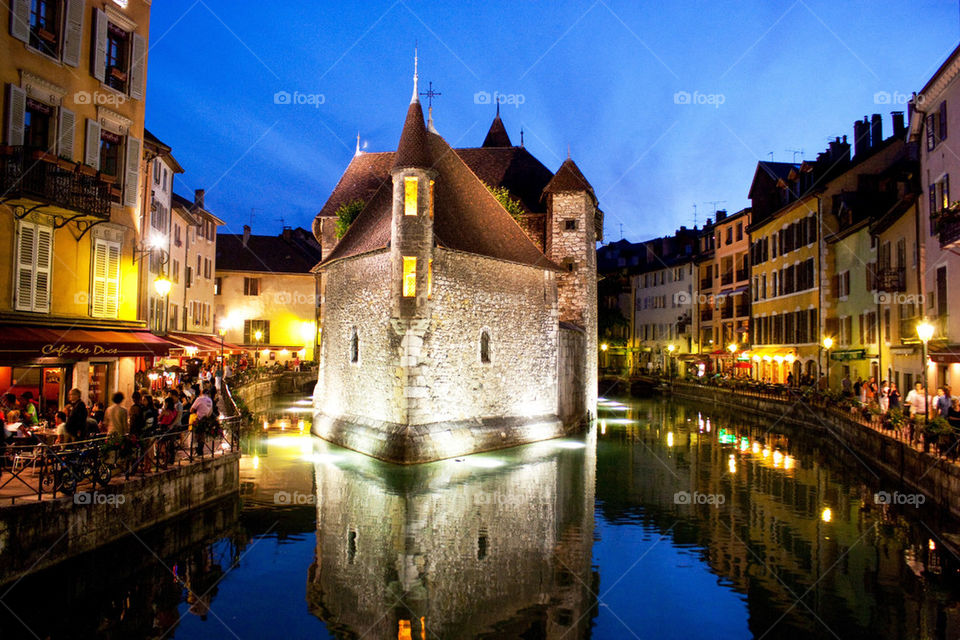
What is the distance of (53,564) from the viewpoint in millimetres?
9883

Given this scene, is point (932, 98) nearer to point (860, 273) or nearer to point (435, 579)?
point (860, 273)

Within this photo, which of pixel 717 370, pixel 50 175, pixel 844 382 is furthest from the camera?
pixel 717 370

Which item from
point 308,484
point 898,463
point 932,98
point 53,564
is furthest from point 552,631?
point 932,98

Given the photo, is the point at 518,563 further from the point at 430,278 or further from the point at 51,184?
the point at 51,184

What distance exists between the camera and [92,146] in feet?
51.7

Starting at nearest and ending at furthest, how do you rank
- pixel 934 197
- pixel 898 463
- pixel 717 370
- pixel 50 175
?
pixel 50 175 < pixel 898 463 < pixel 934 197 < pixel 717 370

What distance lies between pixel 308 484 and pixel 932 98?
68.3 ft

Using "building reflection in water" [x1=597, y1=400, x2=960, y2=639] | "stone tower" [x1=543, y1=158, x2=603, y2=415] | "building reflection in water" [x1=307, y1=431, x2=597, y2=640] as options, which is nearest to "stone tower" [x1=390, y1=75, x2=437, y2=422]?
"building reflection in water" [x1=307, y1=431, x2=597, y2=640]

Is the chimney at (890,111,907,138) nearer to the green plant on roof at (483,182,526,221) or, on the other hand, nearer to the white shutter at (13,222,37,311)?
the green plant on roof at (483,182,526,221)

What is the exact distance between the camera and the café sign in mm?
13406

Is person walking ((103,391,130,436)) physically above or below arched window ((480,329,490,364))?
below

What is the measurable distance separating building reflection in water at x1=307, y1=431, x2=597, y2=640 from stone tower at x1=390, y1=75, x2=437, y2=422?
2293 mm

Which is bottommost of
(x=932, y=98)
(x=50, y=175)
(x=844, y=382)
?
(x=844, y=382)

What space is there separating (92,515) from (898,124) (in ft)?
118
